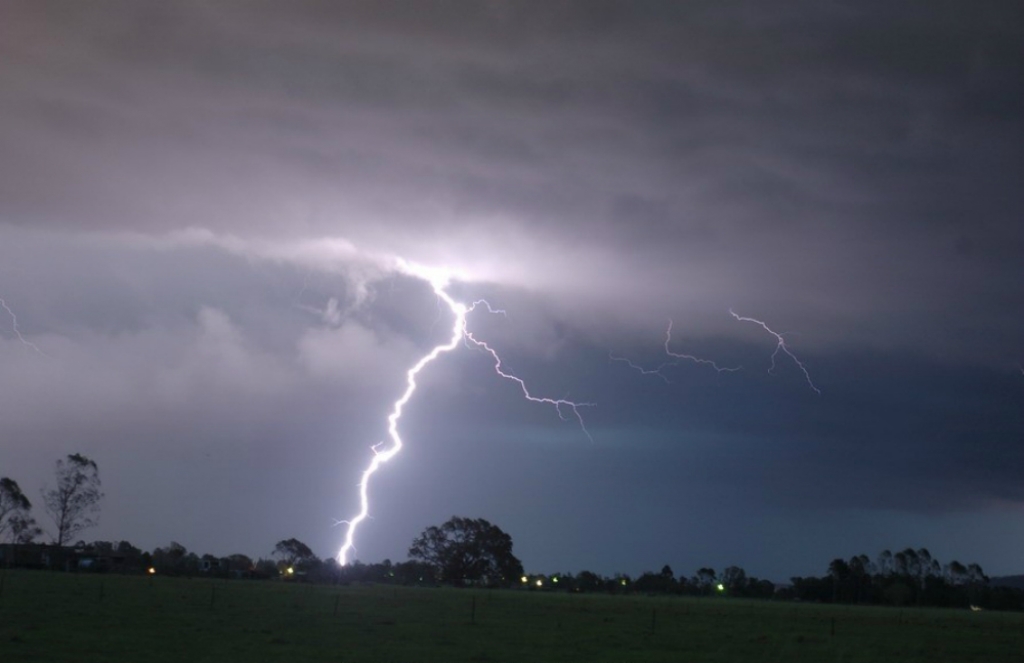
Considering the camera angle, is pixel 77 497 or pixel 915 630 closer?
pixel 915 630

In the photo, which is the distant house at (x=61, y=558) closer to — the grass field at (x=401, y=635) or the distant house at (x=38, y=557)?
the distant house at (x=38, y=557)

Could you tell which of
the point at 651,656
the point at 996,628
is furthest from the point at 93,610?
the point at 996,628

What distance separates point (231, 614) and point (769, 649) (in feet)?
65.4

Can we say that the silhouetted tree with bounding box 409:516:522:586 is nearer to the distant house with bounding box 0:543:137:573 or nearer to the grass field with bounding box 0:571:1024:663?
the distant house with bounding box 0:543:137:573

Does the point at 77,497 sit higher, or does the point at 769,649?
the point at 77,497

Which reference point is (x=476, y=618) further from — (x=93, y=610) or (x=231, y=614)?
(x=93, y=610)

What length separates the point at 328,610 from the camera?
45.6 m

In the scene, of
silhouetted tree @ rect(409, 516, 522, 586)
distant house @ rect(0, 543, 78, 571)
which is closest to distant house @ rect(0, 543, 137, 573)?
distant house @ rect(0, 543, 78, 571)

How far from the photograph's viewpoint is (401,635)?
3312 centimetres

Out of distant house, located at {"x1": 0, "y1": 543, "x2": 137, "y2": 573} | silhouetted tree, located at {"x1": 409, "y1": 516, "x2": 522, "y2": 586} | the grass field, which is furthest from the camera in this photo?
silhouetted tree, located at {"x1": 409, "y1": 516, "x2": 522, "y2": 586}

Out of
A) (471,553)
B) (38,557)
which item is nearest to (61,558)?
(38,557)

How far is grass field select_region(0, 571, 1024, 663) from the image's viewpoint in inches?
1048

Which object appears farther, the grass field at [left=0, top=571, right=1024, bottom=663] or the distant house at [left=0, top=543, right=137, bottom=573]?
the distant house at [left=0, top=543, right=137, bottom=573]

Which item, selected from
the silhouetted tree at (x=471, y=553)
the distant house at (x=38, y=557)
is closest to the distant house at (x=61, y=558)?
the distant house at (x=38, y=557)
